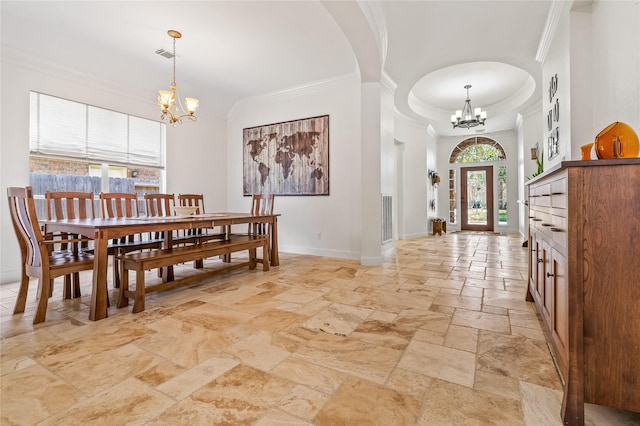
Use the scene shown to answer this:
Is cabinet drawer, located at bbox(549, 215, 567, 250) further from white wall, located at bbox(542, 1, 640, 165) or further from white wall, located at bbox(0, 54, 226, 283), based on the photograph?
white wall, located at bbox(0, 54, 226, 283)

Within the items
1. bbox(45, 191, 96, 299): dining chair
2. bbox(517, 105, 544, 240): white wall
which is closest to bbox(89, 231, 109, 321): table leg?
bbox(45, 191, 96, 299): dining chair

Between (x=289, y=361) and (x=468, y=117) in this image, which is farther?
(x=468, y=117)

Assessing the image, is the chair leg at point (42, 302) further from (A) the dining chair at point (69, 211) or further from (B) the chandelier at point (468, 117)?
(B) the chandelier at point (468, 117)

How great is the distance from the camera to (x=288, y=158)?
5.50 metres

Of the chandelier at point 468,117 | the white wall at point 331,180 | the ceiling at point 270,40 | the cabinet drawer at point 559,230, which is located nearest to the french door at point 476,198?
the chandelier at point 468,117

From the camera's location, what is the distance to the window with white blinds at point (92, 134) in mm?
3838

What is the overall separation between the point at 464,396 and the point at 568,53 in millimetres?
3412

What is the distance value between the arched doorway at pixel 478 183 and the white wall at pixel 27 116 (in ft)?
25.3

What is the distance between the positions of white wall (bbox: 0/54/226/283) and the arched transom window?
7.69m

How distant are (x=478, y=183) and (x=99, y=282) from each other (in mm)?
9651

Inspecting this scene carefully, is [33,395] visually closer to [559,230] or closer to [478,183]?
[559,230]

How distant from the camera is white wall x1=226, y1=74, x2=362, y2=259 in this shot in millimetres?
4898

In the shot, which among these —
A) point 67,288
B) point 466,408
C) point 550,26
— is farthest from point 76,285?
point 550,26

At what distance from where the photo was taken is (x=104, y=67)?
13.8 feet
